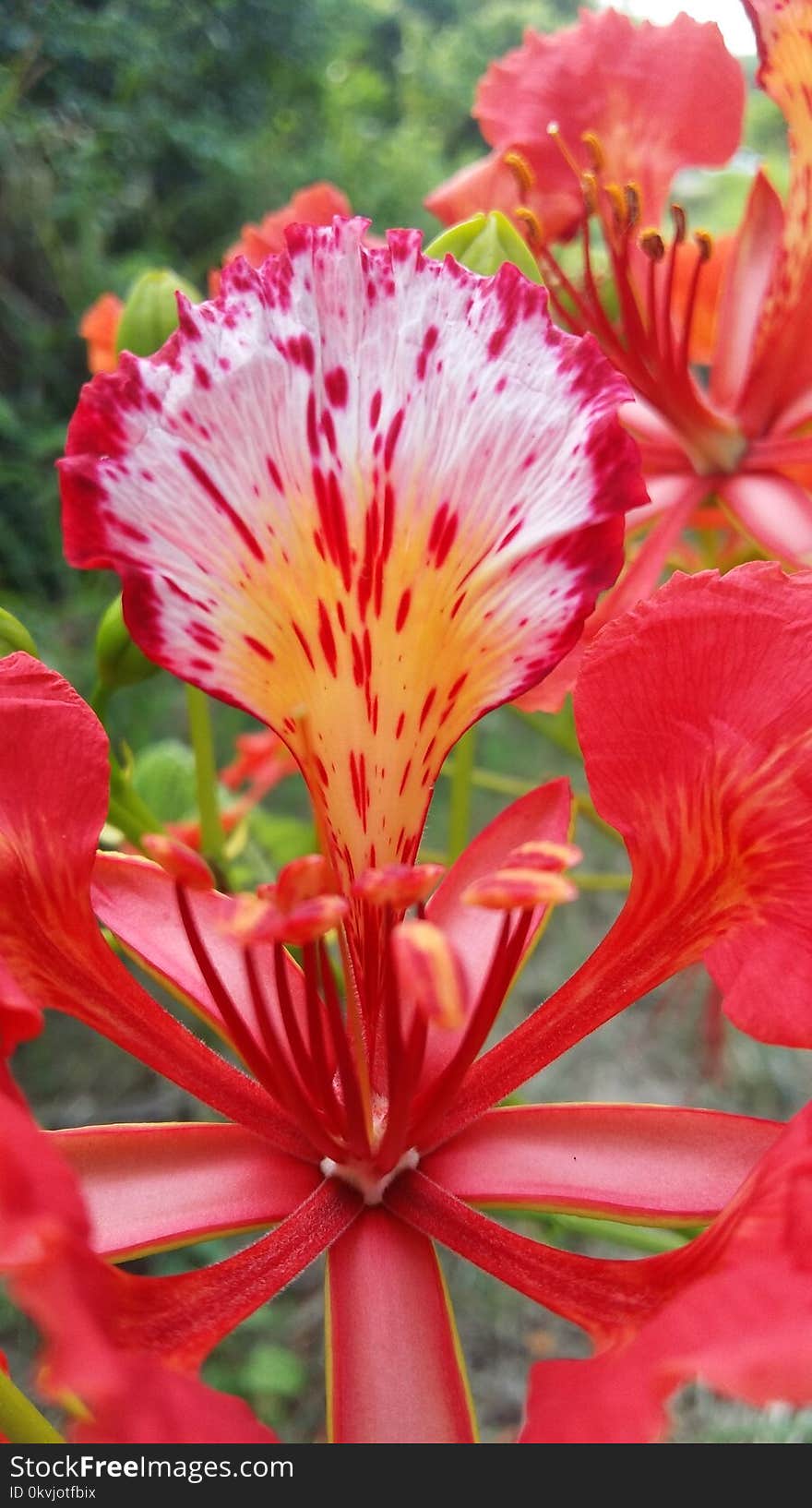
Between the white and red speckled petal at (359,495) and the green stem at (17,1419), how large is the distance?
0.25 meters

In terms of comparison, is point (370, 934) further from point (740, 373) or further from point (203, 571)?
point (740, 373)

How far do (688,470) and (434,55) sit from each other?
3.99m

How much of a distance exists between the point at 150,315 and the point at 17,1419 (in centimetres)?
54

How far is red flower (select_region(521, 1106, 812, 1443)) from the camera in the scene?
0.32 m

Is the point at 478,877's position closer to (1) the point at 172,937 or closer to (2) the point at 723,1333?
(1) the point at 172,937

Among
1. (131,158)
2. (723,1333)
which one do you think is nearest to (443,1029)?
(723,1333)

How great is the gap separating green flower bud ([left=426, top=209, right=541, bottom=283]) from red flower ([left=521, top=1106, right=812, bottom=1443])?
39 centimetres

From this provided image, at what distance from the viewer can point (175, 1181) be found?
501 millimetres

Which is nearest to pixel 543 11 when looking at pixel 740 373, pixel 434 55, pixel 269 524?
pixel 434 55

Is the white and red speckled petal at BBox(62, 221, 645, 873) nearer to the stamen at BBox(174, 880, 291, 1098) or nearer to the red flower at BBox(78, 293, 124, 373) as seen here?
the stamen at BBox(174, 880, 291, 1098)

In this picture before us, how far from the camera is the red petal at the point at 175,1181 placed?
0.48m

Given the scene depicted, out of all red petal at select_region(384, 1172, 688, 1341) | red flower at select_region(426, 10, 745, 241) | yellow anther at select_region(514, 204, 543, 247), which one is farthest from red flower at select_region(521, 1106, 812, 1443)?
red flower at select_region(426, 10, 745, 241)

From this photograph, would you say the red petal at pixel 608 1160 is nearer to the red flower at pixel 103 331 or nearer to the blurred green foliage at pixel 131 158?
the red flower at pixel 103 331

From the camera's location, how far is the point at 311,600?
1.64ft
